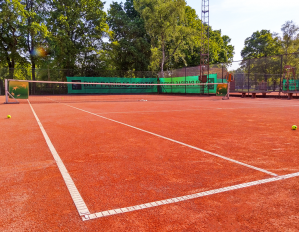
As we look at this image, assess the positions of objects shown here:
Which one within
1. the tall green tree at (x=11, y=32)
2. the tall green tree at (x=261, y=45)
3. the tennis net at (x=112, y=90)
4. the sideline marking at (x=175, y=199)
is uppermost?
the tall green tree at (x=261, y=45)

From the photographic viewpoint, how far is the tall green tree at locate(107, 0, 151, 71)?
40469 millimetres

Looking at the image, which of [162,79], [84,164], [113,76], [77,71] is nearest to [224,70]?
[162,79]

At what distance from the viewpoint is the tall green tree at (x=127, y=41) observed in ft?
133

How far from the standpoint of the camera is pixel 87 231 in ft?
6.81

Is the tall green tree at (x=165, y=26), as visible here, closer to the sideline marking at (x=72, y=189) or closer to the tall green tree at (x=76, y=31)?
the tall green tree at (x=76, y=31)

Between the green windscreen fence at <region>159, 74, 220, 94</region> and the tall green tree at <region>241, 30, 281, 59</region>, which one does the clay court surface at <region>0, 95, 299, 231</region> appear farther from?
the tall green tree at <region>241, 30, 281, 59</region>

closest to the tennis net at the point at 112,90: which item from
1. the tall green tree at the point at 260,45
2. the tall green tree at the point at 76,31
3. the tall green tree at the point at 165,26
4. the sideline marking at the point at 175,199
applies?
the tall green tree at the point at 76,31

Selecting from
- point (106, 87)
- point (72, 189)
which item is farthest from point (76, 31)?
point (72, 189)

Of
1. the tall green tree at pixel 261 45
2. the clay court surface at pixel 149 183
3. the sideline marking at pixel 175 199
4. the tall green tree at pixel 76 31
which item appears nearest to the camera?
the clay court surface at pixel 149 183

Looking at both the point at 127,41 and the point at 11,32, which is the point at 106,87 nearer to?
the point at 127,41

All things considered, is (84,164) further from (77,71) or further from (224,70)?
(77,71)

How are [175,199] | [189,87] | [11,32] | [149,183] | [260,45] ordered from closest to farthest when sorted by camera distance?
[175,199] < [149,183] < [189,87] < [11,32] < [260,45]

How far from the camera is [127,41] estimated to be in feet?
136

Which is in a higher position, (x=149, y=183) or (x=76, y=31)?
(x=76, y=31)
